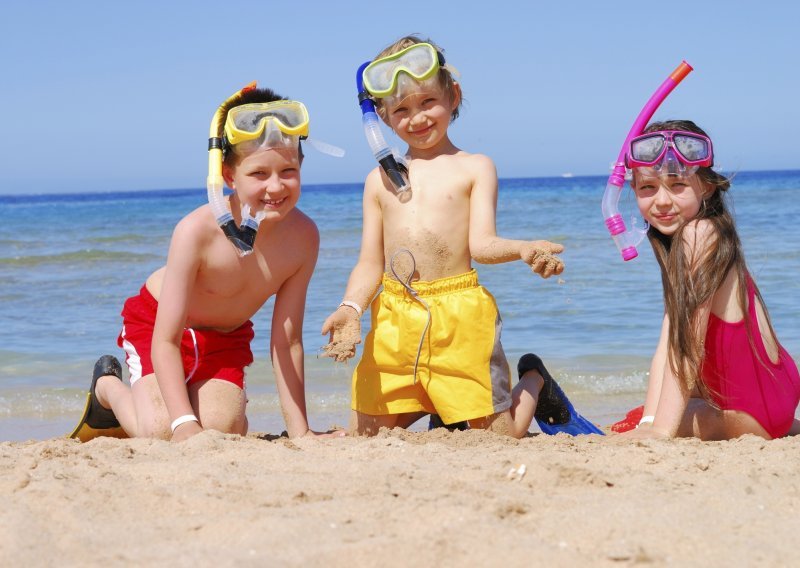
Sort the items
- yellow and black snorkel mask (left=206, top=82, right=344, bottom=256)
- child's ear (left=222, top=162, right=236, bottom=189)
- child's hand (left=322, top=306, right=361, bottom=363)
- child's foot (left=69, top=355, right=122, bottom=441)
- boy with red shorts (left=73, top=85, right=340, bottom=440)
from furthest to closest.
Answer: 1. child's foot (left=69, top=355, right=122, bottom=441)
2. child's ear (left=222, top=162, right=236, bottom=189)
3. boy with red shorts (left=73, top=85, right=340, bottom=440)
4. yellow and black snorkel mask (left=206, top=82, right=344, bottom=256)
5. child's hand (left=322, top=306, right=361, bottom=363)

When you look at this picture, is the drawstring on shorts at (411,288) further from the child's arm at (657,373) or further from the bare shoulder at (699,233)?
the bare shoulder at (699,233)

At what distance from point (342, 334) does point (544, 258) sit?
2.81 feet

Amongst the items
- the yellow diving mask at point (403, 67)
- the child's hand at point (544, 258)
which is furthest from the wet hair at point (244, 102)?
the child's hand at point (544, 258)

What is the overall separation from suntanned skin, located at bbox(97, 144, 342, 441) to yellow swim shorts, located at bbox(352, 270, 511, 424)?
16.3 inches

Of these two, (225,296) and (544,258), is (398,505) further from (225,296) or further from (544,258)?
(225,296)

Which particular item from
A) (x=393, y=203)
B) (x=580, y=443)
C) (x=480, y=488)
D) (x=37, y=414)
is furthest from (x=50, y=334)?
(x=480, y=488)

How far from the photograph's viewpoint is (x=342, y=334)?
12.3 feet

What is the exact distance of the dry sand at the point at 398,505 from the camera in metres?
2.35

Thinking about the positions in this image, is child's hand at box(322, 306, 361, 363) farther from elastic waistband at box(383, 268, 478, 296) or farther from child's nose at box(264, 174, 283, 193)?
child's nose at box(264, 174, 283, 193)

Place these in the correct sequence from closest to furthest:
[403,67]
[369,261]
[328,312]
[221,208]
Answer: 1. [221,208]
2. [403,67]
3. [369,261]
4. [328,312]

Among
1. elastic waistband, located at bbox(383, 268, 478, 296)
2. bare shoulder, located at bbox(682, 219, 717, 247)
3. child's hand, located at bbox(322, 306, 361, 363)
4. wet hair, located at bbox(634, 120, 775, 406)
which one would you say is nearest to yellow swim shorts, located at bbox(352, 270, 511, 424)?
elastic waistband, located at bbox(383, 268, 478, 296)

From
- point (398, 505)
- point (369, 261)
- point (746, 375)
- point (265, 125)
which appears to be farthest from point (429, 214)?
point (398, 505)

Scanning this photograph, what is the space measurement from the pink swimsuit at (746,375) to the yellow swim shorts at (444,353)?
2.75 ft

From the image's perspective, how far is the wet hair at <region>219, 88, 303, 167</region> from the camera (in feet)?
13.3
